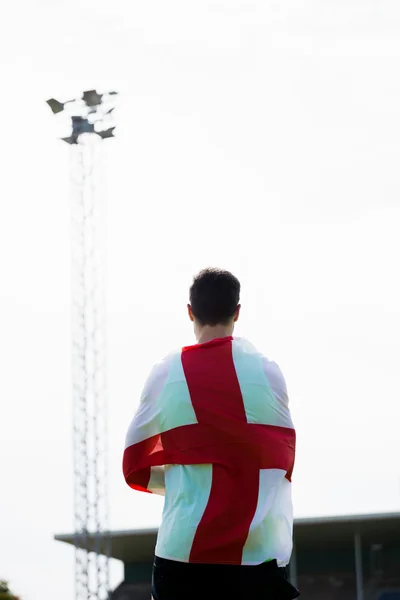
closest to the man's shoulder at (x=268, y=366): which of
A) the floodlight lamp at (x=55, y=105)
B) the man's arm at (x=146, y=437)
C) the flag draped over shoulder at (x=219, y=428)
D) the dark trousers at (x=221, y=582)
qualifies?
the flag draped over shoulder at (x=219, y=428)

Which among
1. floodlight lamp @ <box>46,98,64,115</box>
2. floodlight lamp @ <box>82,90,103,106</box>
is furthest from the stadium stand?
floodlight lamp @ <box>82,90,103,106</box>

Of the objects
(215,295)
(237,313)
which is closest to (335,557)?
(237,313)

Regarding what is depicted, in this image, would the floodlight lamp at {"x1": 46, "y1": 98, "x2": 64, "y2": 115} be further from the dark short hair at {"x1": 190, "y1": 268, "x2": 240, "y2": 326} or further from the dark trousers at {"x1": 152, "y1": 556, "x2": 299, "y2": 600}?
the dark trousers at {"x1": 152, "y1": 556, "x2": 299, "y2": 600}

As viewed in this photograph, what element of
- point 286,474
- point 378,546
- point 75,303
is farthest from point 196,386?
point 378,546

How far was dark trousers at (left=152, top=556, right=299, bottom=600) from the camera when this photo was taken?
3.42m

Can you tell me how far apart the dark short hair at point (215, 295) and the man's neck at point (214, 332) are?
1 centimetres

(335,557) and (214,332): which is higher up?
(214,332)

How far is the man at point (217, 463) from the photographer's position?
3.42 meters

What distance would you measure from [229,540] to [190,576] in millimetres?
153

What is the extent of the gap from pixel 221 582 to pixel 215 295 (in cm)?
81

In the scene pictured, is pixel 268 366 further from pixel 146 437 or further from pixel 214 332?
pixel 146 437

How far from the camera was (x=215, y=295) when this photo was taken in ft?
11.7

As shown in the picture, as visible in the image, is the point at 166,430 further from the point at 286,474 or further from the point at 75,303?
the point at 75,303

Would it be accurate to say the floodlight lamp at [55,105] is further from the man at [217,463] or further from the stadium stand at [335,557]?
the man at [217,463]
